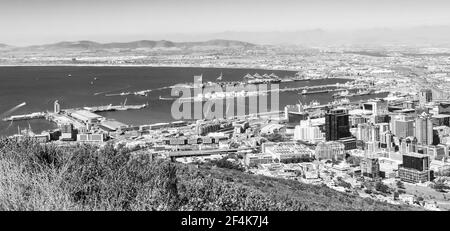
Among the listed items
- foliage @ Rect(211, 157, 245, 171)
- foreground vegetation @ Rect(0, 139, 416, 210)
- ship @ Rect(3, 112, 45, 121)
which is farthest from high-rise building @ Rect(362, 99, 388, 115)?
foreground vegetation @ Rect(0, 139, 416, 210)

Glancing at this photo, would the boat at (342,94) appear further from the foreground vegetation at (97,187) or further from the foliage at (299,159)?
the foreground vegetation at (97,187)

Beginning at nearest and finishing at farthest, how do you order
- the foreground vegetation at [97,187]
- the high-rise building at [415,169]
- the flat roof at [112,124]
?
1. the foreground vegetation at [97,187]
2. the high-rise building at [415,169]
3. the flat roof at [112,124]

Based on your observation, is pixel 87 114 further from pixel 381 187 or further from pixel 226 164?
pixel 381 187

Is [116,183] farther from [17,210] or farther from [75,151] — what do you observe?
[75,151]

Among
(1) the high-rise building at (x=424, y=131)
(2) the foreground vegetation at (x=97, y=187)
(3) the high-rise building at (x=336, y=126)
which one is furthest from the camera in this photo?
(3) the high-rise building at (x=336, y=126)

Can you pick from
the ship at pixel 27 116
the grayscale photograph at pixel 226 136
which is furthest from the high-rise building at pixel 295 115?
the ship at pixel 27 116

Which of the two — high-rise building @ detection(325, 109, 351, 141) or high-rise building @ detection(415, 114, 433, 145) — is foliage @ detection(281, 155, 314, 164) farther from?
high-rise building @ detection(415, 114, 433, 145)

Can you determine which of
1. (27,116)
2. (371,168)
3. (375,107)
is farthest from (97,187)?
(375,107)
